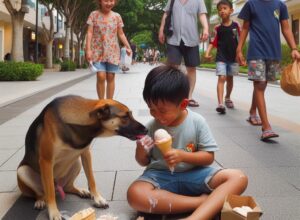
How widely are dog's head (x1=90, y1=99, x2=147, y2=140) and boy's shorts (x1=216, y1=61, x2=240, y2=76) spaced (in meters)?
5.75

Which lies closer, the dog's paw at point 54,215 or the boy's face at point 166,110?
the boy's face at point 166,110

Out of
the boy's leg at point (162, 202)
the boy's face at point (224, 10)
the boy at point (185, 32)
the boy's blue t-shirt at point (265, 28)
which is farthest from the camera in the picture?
the boy's face at point (224, 10)

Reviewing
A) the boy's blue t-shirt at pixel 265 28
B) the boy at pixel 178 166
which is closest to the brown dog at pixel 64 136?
the boy at pixel 178 166

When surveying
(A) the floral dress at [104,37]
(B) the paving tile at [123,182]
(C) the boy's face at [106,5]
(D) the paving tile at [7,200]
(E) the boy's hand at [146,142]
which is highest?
(C) the boy's face at [106,5]

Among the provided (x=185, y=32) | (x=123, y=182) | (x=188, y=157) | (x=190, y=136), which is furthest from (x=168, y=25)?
(x=188, y=157)

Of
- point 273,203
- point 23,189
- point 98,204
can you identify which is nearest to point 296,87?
point 273,203

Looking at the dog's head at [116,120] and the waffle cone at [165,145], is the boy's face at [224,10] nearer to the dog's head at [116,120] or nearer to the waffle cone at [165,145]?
the dog's head at [116,120]

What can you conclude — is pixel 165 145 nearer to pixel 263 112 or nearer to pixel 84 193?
pixel 84 193

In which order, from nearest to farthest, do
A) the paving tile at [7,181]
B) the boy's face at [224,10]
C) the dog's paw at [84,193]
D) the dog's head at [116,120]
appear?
the dog's head at [116,120], the dog's paw at [84,193], the paving tile at [7,181], the boy's face at [224,10]

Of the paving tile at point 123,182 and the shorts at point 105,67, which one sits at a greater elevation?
the shorts at point 105,67

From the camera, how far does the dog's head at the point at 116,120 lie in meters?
2.85

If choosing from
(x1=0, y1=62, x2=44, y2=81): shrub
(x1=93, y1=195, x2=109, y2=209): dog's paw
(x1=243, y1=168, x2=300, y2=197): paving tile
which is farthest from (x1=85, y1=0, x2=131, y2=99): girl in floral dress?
(x1=0, y1=62, x2=44, y2=81): shrub

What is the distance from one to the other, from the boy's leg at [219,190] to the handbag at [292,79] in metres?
2.31

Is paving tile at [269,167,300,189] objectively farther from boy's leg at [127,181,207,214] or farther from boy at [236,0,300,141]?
boy at [236,0,300,141]
